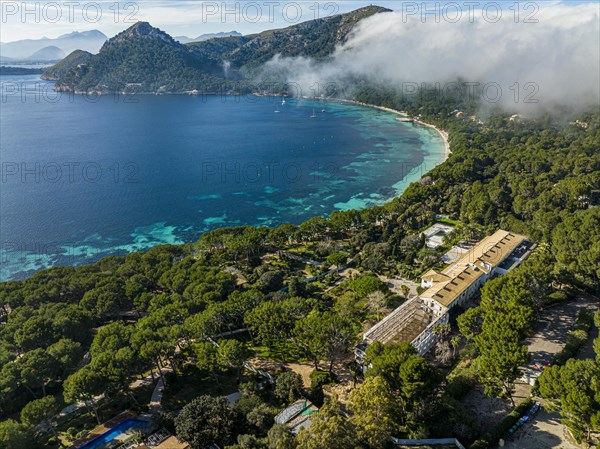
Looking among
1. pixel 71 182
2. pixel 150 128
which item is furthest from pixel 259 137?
pixel 71 182

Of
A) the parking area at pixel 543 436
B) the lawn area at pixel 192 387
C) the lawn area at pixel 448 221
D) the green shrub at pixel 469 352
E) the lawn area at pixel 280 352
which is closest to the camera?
the parking area at pixel 543 436

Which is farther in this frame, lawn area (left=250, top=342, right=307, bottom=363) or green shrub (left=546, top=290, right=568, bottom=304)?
green shrub (left=546, top=290, right=568, bottom=304)

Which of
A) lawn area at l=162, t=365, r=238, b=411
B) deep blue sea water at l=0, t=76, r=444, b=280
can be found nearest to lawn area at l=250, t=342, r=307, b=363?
lawn area at l=162, t=365, r=238, b=411

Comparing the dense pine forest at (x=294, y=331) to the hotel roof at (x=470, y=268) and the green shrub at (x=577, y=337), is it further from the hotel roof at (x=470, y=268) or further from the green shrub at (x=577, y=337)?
the hotel roof at (x=470, y=268)

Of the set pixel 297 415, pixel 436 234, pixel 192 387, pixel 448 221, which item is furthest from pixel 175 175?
pixel 297 415

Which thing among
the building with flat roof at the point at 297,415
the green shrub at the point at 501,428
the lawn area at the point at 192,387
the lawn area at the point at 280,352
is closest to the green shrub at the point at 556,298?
the green shrub at the point at 501,428

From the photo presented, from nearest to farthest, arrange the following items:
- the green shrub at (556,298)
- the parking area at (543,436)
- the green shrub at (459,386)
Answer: the parking area at (543,436)
the green shrub at (459,386)
the green shrub at (556,298)

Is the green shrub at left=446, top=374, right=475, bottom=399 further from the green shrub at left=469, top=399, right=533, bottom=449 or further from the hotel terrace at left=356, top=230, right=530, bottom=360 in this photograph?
the hotel terrace at left=356, top=230, right=530, bottom=360

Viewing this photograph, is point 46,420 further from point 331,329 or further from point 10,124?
point 10,124
